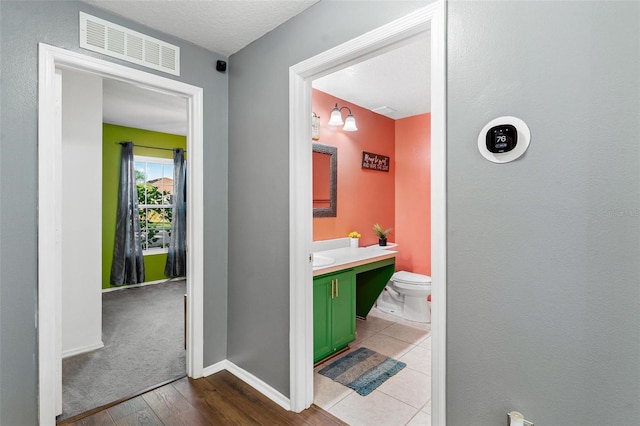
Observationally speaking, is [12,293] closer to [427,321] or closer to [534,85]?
[534,85]

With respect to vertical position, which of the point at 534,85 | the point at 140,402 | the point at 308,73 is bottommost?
the point at 140,402

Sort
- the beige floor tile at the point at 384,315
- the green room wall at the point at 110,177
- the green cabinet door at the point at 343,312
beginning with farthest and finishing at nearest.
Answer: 1. the green room wall at the point at 110,177
2. the beige floor tile at the point at 384,315
3. the green cabinet door at the point at 343,312

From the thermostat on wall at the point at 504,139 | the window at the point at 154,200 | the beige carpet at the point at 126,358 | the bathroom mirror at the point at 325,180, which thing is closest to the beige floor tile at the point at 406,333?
the bathroom mirror at the point at 325,180

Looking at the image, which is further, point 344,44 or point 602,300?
point 344,44

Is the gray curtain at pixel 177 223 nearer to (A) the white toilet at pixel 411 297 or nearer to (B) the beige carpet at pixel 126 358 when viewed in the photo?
(B) the beige carpet at pixel 126 358

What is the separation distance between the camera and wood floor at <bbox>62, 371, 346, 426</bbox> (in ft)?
6.25

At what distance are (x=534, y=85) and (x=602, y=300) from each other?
0.75 meters

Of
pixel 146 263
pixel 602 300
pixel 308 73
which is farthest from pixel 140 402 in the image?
pixel 146 263

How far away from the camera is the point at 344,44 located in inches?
66.7

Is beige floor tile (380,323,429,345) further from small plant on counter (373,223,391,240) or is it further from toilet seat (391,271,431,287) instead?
small plant on counter (373,223,391,240)

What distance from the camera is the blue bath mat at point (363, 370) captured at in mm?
2330

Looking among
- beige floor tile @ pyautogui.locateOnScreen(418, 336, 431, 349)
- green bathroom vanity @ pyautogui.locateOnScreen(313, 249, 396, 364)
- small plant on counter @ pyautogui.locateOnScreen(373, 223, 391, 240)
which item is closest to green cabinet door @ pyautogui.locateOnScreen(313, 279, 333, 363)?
green bathroom vanity @ pyautogui.locateOnScreen(313, 249, 396, 364)

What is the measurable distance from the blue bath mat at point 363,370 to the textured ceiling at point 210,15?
8.33ft

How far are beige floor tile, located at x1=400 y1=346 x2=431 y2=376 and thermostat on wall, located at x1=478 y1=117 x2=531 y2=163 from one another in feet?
6.34
